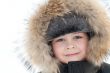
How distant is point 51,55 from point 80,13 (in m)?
0.33

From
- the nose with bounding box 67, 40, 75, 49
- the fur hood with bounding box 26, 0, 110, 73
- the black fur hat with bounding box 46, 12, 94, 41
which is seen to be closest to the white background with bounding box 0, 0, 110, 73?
the fur hood with bounding box 26, 0, 110, 73

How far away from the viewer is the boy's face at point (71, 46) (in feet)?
8.95

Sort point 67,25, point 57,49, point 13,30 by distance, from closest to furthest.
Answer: point 67,25
point 57,49
point 13,30

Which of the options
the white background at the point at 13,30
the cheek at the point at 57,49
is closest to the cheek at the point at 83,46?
the cheek at the point at 57,49

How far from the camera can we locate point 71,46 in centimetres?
Answer: 272

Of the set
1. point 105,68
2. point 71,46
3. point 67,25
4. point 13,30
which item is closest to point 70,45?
point 71,46

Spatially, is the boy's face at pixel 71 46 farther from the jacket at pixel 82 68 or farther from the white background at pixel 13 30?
the white background at pixel 13 30

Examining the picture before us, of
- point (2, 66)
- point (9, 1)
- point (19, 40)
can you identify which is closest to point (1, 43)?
point (2, 66)

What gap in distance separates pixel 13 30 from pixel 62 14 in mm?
4211

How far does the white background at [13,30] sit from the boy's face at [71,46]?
0.27 metres

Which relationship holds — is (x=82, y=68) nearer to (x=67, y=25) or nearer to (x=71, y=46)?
(x=71, y=46)

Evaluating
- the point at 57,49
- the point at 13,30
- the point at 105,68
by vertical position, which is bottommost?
the point at 13,30

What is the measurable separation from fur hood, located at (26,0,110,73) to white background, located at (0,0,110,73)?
10 centimetres

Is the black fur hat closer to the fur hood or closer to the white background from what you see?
the fur hood
